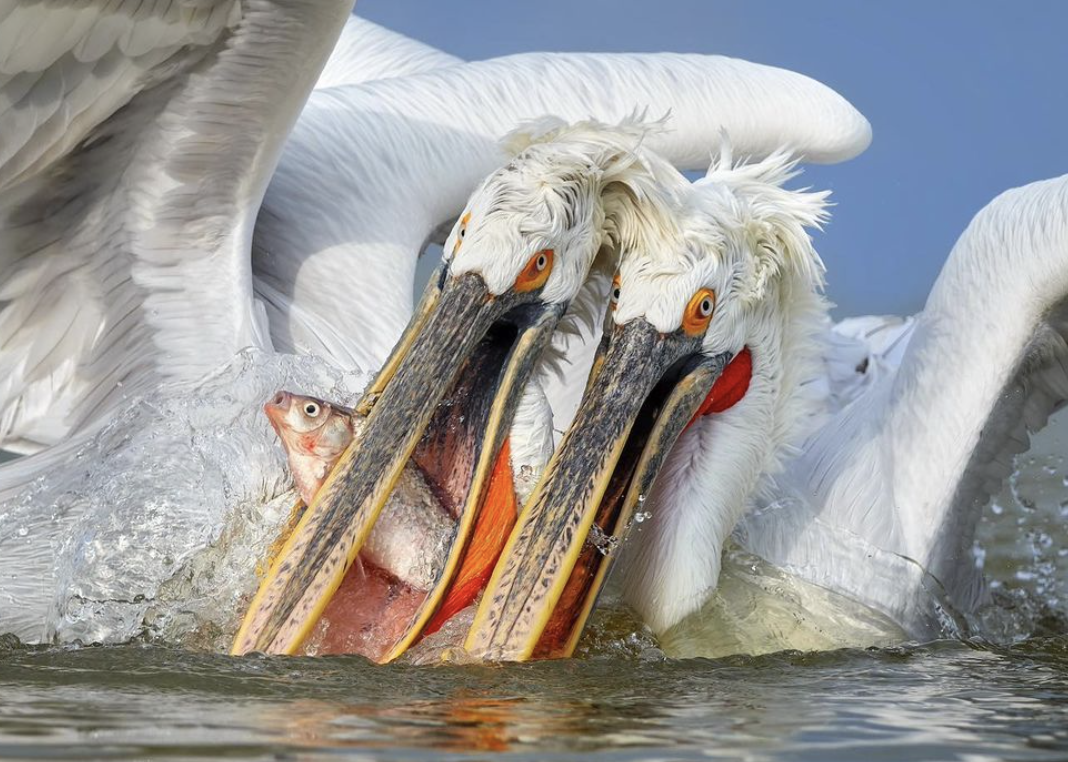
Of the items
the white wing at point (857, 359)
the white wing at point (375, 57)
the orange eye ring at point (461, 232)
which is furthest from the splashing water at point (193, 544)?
the white wing at point (375, 57)

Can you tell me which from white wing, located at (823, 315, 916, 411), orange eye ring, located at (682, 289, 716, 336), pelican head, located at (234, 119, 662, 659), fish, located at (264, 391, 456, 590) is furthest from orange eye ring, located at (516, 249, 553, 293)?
white wing, located at (823, 315, 916, 411)

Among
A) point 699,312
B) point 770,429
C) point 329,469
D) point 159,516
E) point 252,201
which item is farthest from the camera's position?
point 252,201

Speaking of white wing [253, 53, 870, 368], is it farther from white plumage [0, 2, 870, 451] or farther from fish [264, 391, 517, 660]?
fish [264, 391, 517, 660]

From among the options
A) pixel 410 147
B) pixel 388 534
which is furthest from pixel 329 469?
pixel 410 147

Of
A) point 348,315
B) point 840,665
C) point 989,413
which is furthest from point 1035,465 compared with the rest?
point 348,315

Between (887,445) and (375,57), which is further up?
(375,57)

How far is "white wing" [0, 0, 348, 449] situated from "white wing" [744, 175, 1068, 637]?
122cm

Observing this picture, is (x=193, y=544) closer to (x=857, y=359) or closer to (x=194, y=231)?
(x=194, y=231)

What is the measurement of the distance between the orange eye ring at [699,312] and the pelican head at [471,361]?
0.20 metres

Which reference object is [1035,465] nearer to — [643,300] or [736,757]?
[643,300]

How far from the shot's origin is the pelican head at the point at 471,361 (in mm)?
2625

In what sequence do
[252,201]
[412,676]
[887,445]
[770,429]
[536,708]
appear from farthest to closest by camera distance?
1. [252,201]
2. [887,445]
3. [770,429]
4. [412,676]
5. [536,708]

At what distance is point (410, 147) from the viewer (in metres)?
4.17

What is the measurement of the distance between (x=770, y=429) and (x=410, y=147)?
1.42m
